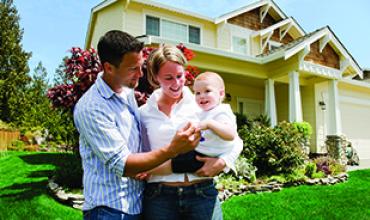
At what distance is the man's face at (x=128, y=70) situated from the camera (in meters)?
1.58

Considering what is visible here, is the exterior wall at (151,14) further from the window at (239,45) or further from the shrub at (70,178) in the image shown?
the shrub at (70,178)

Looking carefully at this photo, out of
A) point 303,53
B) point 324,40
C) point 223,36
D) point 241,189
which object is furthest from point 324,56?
point 241,189

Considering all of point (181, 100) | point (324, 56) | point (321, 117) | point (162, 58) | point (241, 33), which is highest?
point (241, 33)

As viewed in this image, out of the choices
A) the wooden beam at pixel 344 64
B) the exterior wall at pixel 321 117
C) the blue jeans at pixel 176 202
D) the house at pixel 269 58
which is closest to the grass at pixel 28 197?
the blue jeans at pixel 176 202

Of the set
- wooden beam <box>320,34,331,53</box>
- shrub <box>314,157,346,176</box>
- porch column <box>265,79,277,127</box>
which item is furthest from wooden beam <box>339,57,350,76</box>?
shrub <box>314,157,346,176</box>

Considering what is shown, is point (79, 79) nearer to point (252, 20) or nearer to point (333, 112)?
point (333, 112)

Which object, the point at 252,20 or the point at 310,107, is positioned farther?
the point at 252,20

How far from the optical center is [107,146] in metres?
→ 1.46

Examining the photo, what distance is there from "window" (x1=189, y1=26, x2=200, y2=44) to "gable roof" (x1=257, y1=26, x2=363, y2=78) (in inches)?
117

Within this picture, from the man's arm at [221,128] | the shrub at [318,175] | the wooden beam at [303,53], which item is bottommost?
the shrub at [318,175]

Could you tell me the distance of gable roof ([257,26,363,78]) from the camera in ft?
37.1

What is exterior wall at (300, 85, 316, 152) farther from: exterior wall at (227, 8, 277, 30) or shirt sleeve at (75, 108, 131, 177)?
shirt sleeve at (75, 108, 131, 177)

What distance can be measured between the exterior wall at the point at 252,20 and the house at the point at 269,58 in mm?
49

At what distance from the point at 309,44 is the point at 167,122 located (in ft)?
37.2
